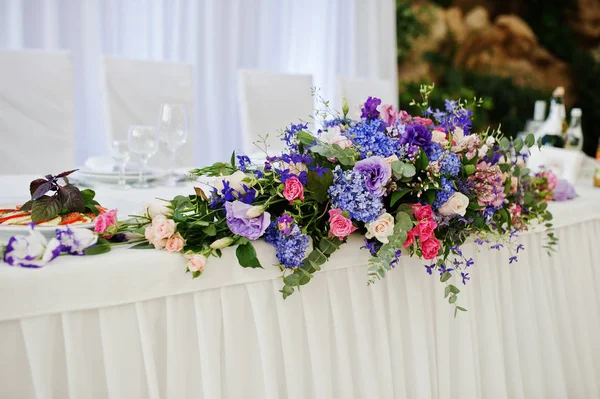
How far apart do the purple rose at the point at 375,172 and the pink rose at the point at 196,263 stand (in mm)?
298

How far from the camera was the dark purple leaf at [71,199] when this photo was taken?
1042 mm

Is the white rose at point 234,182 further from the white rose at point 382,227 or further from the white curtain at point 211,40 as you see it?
the white curtain at point 211,40

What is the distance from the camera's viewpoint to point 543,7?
6.35 m

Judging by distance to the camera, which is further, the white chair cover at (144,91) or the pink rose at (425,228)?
the white chair cover at (144,91)

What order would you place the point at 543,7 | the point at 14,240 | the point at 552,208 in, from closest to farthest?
the point at 14,240, the point at 552,208, the point at 543,7

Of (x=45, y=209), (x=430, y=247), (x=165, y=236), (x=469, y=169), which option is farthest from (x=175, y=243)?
(x=469, y=169)

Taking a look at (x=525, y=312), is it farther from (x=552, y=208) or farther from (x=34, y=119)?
(x=34, y=119)

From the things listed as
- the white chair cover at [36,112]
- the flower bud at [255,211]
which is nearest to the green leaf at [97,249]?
the flower bud at [255,211]

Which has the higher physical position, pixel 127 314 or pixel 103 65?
pixel 103 65

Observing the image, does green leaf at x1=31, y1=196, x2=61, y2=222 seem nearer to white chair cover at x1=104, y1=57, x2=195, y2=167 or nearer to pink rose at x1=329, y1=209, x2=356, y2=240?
pink rose at x1=329, y1=209, x2=356, y2=240

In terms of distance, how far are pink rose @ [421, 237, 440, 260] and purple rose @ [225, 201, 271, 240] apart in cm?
30

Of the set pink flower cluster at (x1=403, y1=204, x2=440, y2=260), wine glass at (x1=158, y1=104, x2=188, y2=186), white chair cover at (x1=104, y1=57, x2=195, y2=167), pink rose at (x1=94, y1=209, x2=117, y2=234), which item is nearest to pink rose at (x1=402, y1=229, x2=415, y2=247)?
pink flower cluster at (x1=403, y1=204, x2=440, y2=260)

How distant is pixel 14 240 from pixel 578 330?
1.46 m

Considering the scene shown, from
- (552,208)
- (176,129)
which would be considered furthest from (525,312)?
(176,129)
